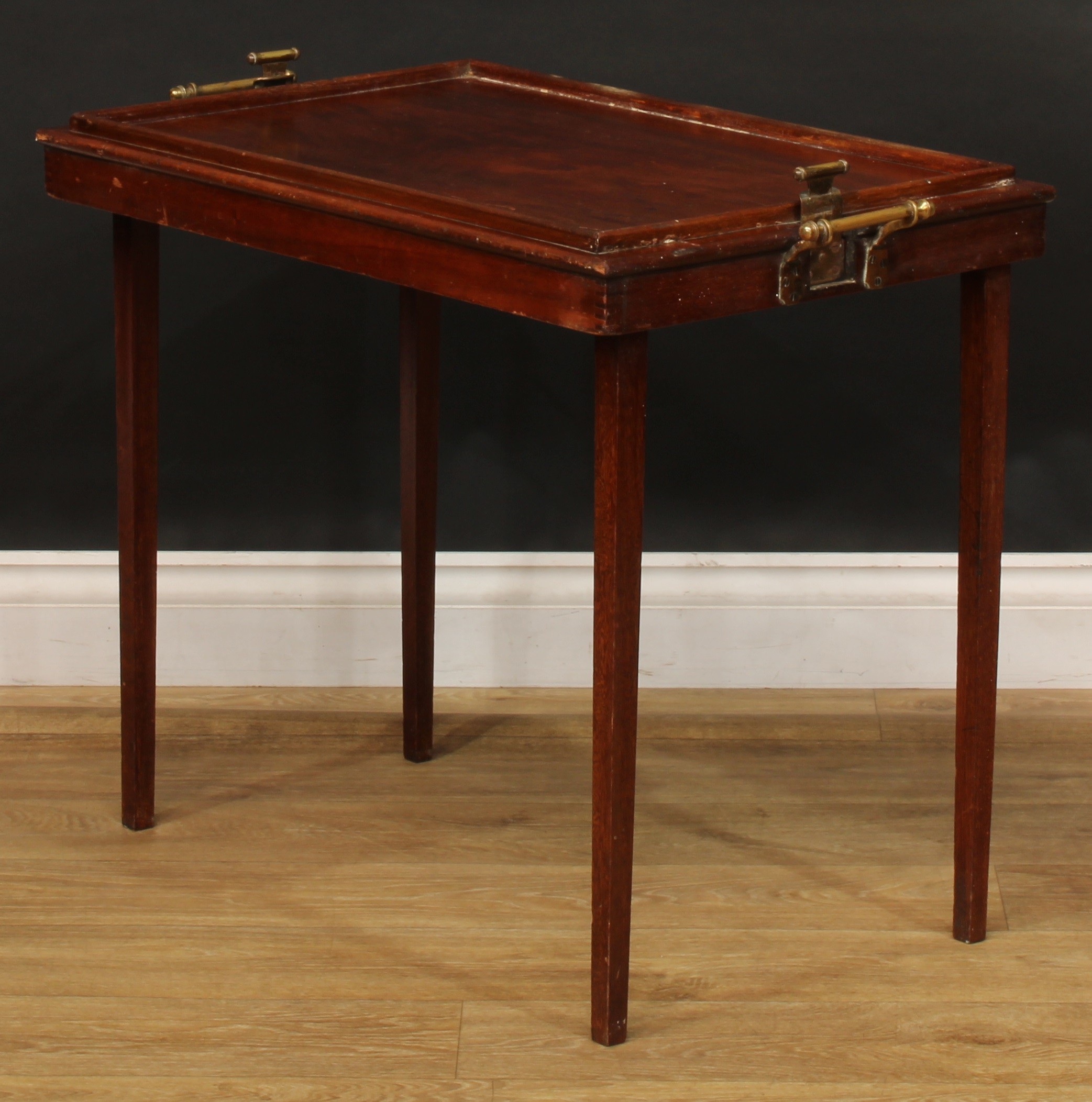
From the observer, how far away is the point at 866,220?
1753mm

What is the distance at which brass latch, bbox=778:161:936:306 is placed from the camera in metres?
1.74

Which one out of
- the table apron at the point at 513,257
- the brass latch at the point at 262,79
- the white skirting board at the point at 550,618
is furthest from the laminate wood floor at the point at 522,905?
the brass latch at the point at 262,79

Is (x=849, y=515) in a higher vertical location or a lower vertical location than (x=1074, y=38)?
lower

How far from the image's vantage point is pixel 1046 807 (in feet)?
8.23

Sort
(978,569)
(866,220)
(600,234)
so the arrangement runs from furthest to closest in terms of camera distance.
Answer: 1. (978,569)
2. (866,220)
3. (600,234)

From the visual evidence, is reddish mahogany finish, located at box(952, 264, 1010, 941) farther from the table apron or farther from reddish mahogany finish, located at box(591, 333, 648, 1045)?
reddish mahogany finish, located at box(591, 333, 648, 1045)

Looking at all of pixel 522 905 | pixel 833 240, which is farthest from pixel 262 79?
pixel 522 905

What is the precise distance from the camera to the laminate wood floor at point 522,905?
193 centimetres

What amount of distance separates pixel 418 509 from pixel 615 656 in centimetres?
83

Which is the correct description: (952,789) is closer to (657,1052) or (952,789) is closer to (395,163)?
(657,1052)

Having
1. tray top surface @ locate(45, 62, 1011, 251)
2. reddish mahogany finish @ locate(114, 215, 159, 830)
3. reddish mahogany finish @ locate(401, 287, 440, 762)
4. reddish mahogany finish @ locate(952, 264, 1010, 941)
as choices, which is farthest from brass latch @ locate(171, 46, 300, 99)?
reddish mahogany finish @ locate(952, 264, 1010, 941)

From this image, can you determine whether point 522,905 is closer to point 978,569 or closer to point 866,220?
point 978,569

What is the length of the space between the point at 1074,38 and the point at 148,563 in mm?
1506

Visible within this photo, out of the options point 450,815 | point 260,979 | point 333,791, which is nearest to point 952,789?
point 450,815
